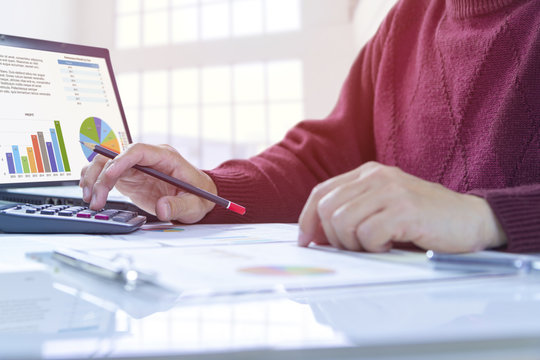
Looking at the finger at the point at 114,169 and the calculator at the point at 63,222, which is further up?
the finger at the point at 114,169

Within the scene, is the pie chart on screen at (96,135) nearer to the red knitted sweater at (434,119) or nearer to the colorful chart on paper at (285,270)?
the red knitted sweater at (434,119)

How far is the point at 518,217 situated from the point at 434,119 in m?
0.44

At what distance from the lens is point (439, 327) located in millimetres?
200

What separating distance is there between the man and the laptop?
0.11 m

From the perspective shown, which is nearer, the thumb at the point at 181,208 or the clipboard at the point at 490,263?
the clipboard at the point at 490,263

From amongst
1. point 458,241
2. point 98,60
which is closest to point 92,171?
point 98,60

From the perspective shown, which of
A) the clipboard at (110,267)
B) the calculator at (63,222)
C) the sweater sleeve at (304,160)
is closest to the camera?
the clipboard at (110,267)

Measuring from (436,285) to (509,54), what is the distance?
0.54 m

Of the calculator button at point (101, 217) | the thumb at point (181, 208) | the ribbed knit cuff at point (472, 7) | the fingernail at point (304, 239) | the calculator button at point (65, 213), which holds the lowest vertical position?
the thumb at point (181, 208)

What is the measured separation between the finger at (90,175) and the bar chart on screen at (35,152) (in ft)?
0.30

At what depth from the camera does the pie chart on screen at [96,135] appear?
2.62 feet

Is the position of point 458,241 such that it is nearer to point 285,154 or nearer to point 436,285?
point 436,285

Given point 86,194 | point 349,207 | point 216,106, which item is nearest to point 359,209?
point 349,207

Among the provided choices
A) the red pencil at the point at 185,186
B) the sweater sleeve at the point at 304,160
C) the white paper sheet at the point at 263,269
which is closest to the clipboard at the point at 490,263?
the white paper sheet at the point at 263,269
